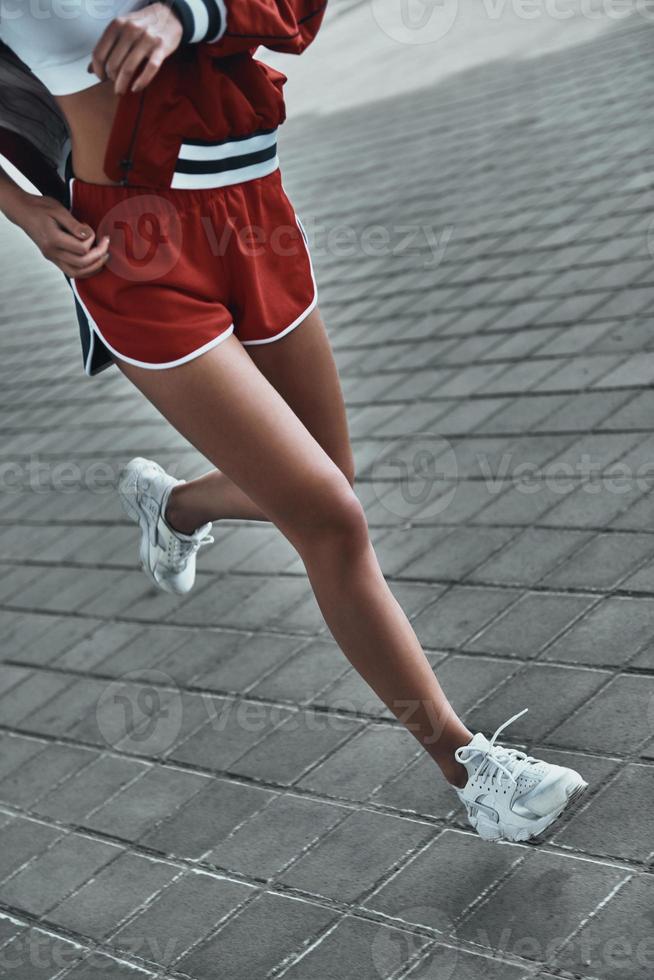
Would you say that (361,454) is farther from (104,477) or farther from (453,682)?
(453,682)

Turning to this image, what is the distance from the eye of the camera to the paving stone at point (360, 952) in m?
2.25

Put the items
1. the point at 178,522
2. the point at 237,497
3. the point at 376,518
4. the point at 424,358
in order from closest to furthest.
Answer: the point at 237,497
the point at 178,522
the point at 376,518
the point at 424,358

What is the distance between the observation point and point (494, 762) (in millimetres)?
2434

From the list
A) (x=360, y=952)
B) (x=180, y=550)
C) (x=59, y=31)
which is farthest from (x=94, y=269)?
(x=360, y=952)

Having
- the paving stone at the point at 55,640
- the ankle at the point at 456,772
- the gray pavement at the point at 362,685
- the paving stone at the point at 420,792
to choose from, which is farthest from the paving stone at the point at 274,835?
the paving stone at the point at 55,640

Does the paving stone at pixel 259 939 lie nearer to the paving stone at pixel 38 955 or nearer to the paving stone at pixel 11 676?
the paving stone at pixel 38 955

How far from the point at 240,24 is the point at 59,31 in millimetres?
303

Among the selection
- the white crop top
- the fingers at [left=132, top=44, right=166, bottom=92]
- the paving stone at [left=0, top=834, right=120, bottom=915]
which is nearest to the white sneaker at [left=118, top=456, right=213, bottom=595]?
the paving stone at [left=0, top=834, right=120, bottom=915]

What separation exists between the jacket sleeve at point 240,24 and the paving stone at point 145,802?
1.74 metres

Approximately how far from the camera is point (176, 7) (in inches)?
80.7

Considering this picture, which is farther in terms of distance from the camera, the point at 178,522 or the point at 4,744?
the point at 4,744

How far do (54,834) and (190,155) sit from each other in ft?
5.66

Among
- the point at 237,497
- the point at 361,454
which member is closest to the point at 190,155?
the point at 237,497

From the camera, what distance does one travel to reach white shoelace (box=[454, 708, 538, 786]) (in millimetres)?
2412
